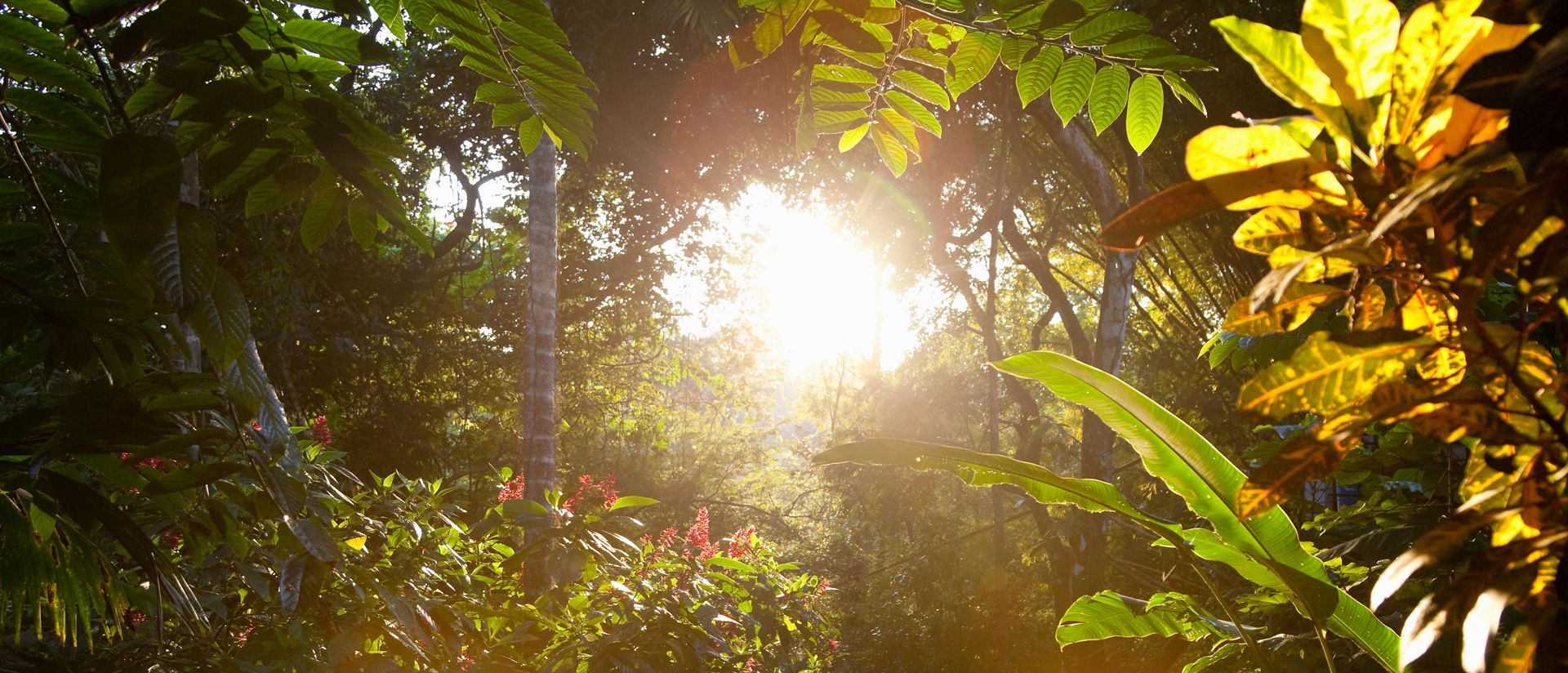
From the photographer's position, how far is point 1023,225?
1269cm

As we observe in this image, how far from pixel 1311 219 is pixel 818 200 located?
10.6m

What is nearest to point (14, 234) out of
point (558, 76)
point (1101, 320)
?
point (558, 76)

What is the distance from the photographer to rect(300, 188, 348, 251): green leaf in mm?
1211

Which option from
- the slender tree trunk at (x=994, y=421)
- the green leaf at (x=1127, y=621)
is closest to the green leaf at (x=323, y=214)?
the green leaf at (x=1127, y=621)

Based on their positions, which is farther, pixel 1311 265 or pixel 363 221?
pixel 363 221

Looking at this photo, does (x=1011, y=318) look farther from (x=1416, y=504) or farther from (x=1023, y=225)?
(x=1416, y=504)

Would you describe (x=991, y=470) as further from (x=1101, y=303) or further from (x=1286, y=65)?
(x=1101, y=303)

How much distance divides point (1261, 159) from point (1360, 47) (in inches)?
2.8

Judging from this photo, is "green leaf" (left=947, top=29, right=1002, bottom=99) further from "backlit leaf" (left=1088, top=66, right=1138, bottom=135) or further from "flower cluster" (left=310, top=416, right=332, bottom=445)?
"flower cluster" (left=310, top=416, right=332, bottom=445)

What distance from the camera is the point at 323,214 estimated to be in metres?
1.22

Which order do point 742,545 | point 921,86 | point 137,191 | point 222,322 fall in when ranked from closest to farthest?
point 137,191 → point 222,322 → point 921,86 → point 742,545

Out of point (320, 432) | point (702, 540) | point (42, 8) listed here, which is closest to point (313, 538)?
point (42, 8)

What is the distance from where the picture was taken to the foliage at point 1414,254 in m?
0.34

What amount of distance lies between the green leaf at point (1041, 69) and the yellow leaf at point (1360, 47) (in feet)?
3.24
